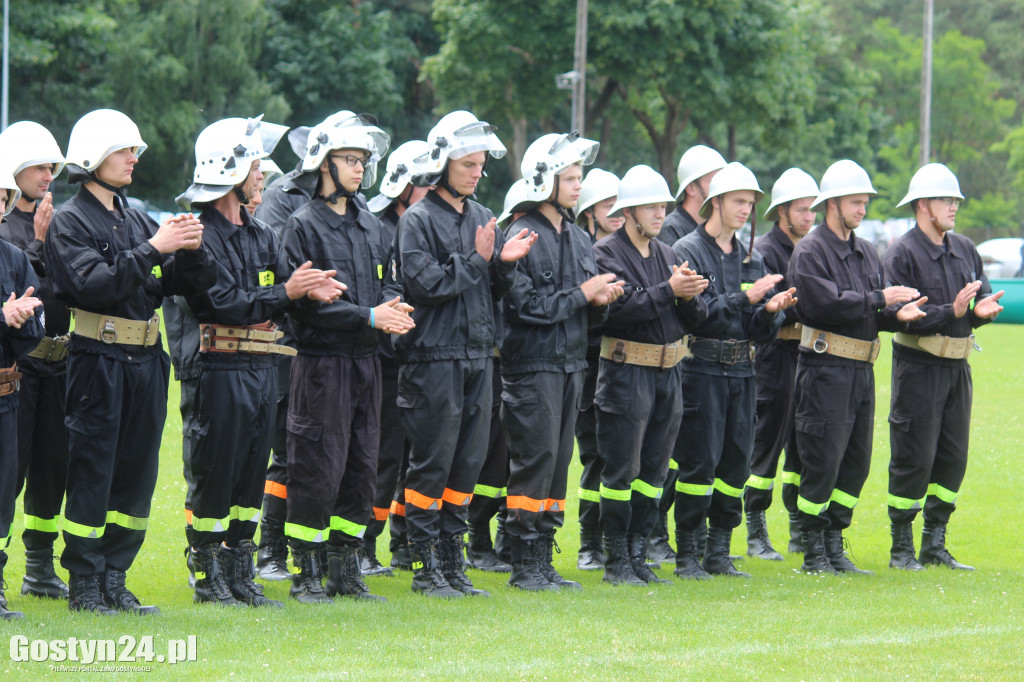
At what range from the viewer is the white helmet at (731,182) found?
8828mm

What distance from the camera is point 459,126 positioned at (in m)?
7.91

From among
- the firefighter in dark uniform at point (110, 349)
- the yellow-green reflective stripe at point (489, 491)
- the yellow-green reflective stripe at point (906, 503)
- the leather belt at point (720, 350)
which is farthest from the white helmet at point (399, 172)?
the yellow-green reflective stripe at point (906, 503)

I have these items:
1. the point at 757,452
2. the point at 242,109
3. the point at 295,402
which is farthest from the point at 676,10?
the point at 295,402

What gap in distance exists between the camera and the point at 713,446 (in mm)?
8742

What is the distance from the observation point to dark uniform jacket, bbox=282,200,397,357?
7289 mm

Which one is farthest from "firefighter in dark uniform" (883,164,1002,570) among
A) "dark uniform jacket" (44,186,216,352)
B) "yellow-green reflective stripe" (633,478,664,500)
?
"dark uniform jacket" (44,186,216,352)

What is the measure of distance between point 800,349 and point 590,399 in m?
1.56

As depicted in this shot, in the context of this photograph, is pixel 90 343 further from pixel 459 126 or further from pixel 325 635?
pixel 459 126

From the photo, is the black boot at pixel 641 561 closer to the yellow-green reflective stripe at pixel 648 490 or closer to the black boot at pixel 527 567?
the yellow-green reflective stripe at pixel 648 490

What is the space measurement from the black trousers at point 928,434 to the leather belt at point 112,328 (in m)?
5.36

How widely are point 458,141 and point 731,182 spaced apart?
6.89 ft

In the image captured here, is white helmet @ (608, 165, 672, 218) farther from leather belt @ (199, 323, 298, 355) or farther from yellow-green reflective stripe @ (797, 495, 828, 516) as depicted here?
leather belt @ (199, 323, 298, 355)

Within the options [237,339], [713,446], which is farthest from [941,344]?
[237,339]

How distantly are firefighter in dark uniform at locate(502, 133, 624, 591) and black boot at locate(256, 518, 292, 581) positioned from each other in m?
1.56
